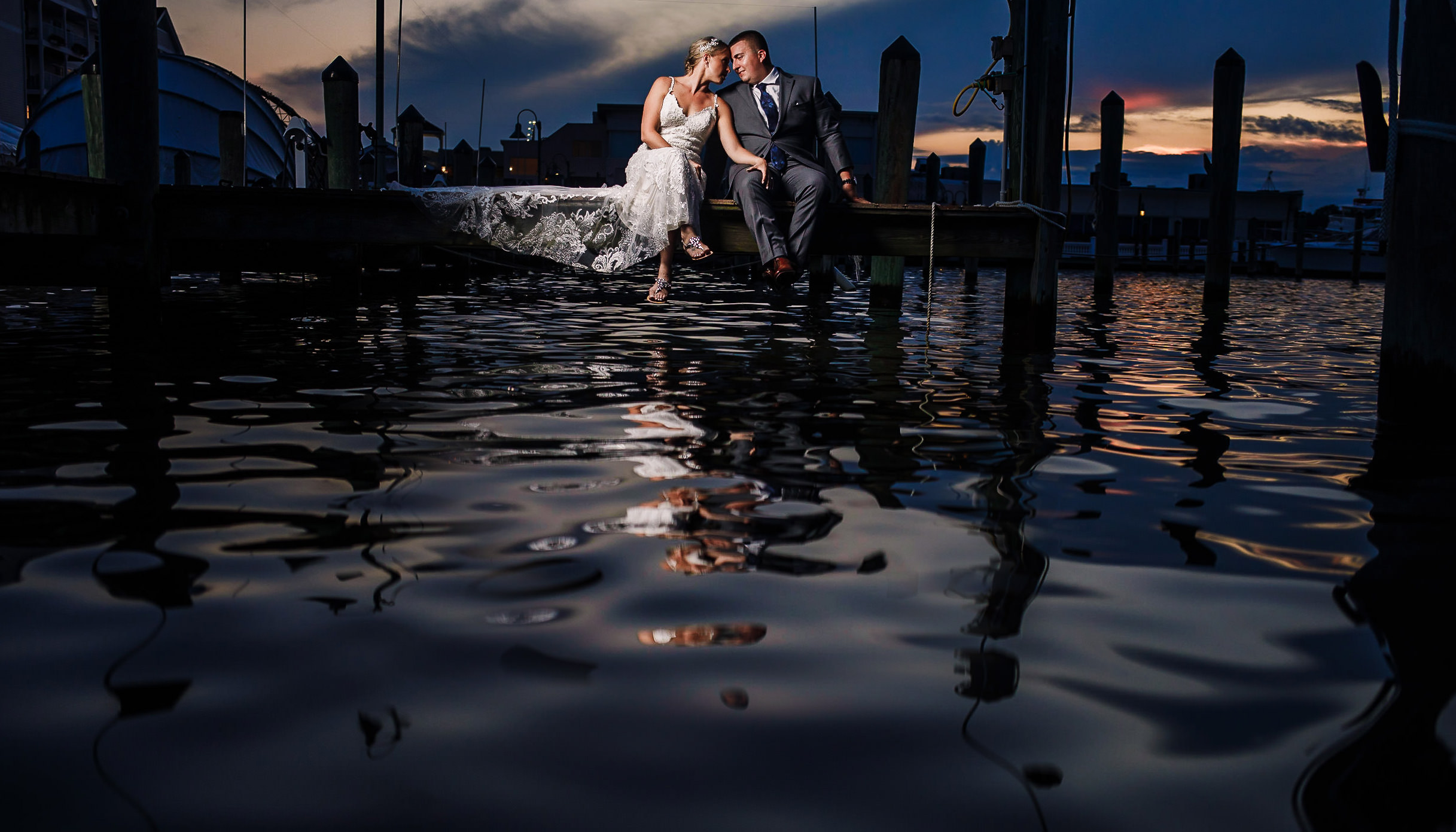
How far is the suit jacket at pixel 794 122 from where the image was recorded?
7.40 metres

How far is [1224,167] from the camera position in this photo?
46.1 feet

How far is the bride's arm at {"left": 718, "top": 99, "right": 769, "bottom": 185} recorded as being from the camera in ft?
23.5

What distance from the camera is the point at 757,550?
237cm

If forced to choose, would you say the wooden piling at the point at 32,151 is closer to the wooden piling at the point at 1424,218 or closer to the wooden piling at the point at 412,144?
the wooden piling at the point at 412,144

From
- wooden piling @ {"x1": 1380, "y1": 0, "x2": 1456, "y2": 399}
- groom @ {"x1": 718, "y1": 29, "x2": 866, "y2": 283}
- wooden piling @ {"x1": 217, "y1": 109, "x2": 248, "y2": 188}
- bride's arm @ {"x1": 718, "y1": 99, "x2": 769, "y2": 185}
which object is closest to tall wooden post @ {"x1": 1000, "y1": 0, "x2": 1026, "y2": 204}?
groom @ {"x1": 718, "y1": 29, "x2": 866, "y2": 283}

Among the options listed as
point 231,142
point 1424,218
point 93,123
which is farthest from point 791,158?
point 231,142

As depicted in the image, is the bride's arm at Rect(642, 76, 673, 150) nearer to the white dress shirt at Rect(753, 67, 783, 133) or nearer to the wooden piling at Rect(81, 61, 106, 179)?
the white dress shirt at Rect(753, 67, 783, 133)

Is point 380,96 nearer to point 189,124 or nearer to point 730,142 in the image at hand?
point 730,142

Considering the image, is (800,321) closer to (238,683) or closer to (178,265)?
(178,265)

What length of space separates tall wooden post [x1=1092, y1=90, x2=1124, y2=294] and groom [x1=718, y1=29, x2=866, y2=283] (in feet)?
30.6

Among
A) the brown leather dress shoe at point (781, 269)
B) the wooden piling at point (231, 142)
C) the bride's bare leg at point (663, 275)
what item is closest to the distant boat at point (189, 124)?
the wooden piling at point (231, 142)

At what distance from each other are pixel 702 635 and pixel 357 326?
6.66 m

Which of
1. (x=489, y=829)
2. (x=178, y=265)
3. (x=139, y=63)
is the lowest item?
(x=489, y=829)

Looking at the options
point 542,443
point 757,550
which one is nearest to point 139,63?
point 542,443
